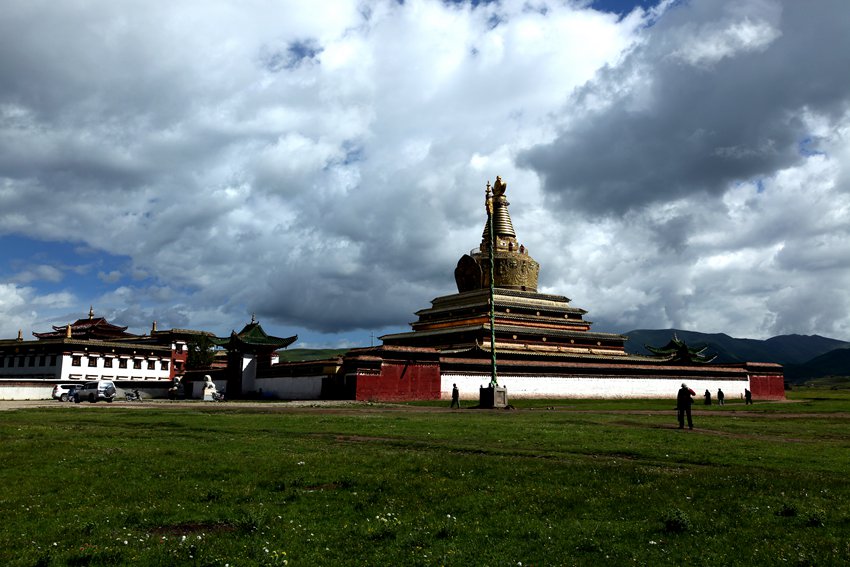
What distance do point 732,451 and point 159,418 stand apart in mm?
24345

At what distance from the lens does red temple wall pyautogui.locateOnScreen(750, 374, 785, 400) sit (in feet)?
243

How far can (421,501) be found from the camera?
41.4ft

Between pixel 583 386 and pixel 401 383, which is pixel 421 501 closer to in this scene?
pixel 401 383

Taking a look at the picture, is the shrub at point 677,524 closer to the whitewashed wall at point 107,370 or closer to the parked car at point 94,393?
the parked car at point 94,393

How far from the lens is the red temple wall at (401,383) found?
2127 inches

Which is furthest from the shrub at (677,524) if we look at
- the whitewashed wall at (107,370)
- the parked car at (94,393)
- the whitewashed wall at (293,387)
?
the whitewashed wall at (107,370)

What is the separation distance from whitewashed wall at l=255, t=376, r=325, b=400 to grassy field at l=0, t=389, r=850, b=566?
36.3 m

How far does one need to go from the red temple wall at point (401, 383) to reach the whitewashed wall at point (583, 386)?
1.28 metres

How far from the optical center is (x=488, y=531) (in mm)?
10703

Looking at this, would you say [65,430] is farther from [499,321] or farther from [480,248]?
[480,248]

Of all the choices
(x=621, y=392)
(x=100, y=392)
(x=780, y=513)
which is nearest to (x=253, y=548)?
(x=780, y=513)

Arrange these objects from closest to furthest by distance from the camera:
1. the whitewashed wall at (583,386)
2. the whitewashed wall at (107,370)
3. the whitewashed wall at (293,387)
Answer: the whitewashed wall at (293,387) < the whitewashed wall at (583,386) < the whitewashed wall at (107,370)

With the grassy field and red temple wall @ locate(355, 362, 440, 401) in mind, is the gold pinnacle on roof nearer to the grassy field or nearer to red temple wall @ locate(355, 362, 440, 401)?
red temple wall @ locate(355, 362, 440, 401)

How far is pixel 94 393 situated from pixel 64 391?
8994 mm
